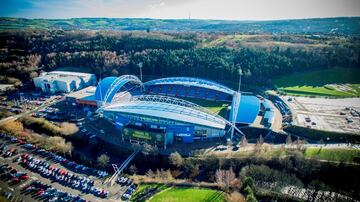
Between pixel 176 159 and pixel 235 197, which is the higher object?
pixel 176 159

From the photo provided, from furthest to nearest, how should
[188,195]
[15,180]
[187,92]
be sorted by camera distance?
[187,92], [15,180], [188,195]

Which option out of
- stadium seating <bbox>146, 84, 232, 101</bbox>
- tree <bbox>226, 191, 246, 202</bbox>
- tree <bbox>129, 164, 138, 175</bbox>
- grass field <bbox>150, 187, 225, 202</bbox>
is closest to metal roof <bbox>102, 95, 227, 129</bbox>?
tree <bbox>129, 164, 138, 175</bbox>

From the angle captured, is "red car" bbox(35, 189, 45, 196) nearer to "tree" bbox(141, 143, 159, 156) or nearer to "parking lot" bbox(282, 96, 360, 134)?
"tree" bbox(141, 143, 159, 156)

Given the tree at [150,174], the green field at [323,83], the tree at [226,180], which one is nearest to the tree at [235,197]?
the tree at [226,180]

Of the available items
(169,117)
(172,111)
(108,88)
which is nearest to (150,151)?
(169,117)

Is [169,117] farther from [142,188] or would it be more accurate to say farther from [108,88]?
[108,88]

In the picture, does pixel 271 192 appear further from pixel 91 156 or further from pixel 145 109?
pixel 91 156

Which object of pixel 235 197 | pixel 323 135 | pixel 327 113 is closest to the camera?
pixel 235 197

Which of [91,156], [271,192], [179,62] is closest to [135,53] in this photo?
[179,62]
